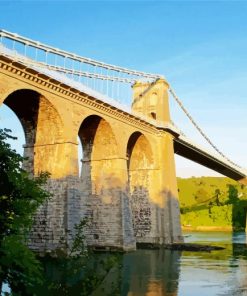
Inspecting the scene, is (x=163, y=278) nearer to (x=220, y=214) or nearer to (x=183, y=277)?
(x=183, y=277)

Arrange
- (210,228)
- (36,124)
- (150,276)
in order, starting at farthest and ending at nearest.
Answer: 1. (210,228)
2. (36,124)
3. (150,276)

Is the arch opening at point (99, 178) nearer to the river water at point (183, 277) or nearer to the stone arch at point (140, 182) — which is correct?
the stone arch at point (140, 182)

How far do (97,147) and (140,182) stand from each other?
7759 mm

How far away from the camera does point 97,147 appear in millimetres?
34969

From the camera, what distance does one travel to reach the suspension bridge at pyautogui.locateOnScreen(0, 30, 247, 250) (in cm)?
2617

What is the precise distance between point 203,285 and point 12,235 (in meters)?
12.3

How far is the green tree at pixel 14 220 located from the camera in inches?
275

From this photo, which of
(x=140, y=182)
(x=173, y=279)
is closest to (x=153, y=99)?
(x=140, y=182)

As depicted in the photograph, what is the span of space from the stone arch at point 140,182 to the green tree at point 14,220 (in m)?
31.0

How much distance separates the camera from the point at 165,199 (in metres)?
39.9

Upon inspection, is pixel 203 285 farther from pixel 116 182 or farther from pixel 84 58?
pixel 84 58

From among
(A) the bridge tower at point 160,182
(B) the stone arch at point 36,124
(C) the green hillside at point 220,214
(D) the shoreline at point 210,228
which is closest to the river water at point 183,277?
(B) the stone arch at point 36,124

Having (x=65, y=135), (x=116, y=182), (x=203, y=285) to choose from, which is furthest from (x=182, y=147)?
(x=203, y=285)

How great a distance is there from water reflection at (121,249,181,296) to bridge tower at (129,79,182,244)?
10.5 meters
